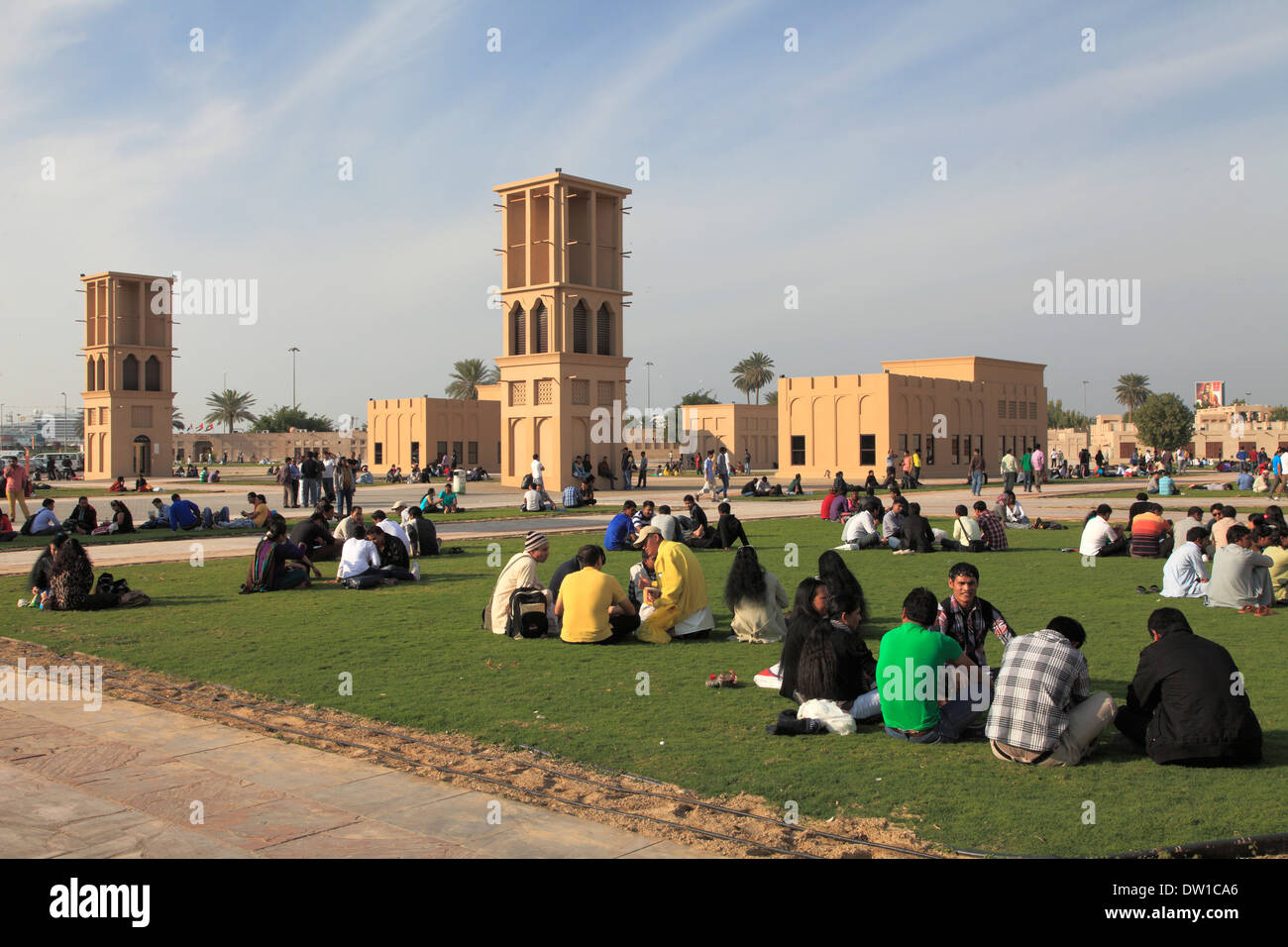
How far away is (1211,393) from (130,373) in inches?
5594

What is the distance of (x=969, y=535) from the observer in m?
20.1

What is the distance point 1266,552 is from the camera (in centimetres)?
1336

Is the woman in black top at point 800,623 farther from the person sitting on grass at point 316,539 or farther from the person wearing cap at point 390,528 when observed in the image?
the person sitting on grass at point 316,539

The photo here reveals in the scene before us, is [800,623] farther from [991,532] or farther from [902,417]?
[902,417]

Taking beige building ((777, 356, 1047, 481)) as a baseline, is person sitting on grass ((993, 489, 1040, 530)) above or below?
below

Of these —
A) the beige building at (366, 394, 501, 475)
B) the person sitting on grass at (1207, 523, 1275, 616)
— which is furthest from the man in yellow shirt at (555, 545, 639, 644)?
the beige building at (366, 394, 501, 475)

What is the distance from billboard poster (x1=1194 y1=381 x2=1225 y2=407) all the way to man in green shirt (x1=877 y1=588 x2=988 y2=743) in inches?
6257

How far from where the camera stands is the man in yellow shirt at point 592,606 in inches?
433

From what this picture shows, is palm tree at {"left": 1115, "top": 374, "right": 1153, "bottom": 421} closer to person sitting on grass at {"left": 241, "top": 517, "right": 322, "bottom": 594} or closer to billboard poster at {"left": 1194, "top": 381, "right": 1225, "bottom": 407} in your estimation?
billboard poster at {"left": 1194, "top": 381, "right": 1225, "bottom": 407}

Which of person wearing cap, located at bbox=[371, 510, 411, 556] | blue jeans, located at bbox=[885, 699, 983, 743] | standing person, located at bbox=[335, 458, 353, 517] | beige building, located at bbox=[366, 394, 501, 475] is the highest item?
beige building, located at bbox=[366, 394, 501, 475]

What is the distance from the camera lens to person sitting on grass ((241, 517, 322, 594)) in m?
15.3
